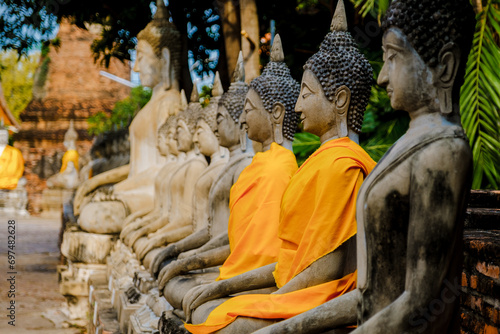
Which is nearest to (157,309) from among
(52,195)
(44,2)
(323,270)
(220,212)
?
(220,212)

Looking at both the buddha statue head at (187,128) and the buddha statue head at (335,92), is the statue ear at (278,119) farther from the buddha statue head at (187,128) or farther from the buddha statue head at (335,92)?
the buddha statue head at (187,128)

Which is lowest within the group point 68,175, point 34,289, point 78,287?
point 34,289

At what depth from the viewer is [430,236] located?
6.48ft

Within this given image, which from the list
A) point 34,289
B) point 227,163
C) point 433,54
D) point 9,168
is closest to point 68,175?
point 9,168

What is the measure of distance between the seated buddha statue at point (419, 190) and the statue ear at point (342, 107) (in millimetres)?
605

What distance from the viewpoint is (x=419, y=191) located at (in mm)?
2004

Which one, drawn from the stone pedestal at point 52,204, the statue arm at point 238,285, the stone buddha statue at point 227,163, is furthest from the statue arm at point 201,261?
the stone pedestal at point 52,204

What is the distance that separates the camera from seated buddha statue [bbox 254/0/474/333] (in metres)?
1.98

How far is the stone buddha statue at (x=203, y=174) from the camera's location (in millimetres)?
4777

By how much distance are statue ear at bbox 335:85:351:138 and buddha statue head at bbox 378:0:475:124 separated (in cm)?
69

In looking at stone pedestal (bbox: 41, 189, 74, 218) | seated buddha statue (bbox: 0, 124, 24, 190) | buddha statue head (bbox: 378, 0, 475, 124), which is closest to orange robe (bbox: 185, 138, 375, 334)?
buddha statue head (bbox: 378, 0, 475, 124)

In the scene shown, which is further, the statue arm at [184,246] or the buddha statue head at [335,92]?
the statue arm at [184,246]

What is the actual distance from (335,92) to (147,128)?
524 cm

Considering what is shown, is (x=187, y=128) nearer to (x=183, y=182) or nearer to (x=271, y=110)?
(x=183, y=182)
